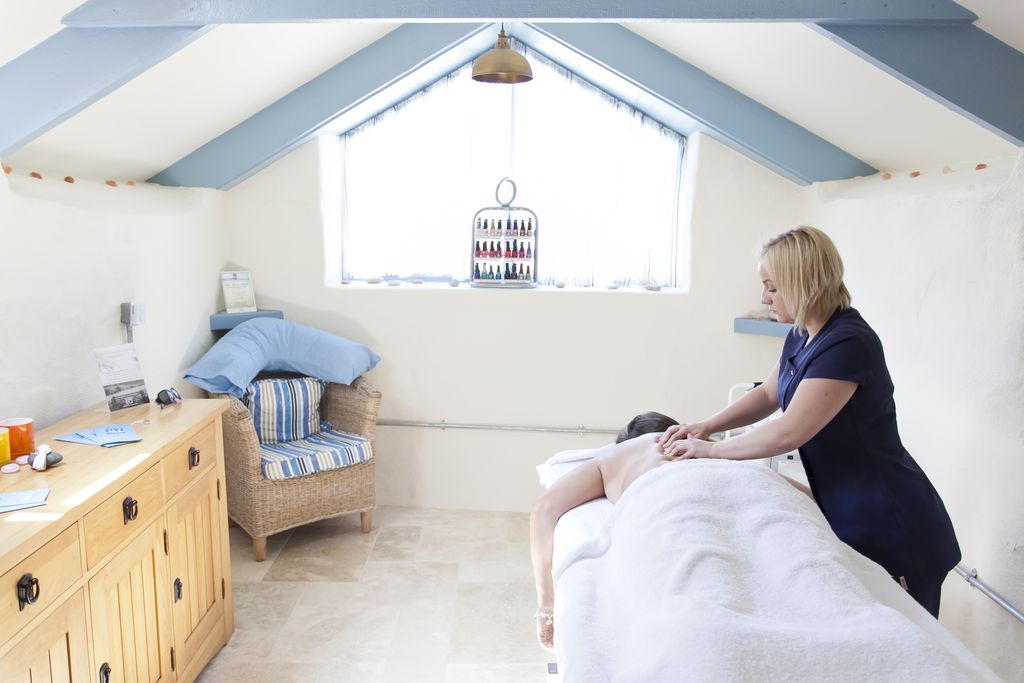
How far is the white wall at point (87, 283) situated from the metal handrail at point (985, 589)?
2819 millimetres

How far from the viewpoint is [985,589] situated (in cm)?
225

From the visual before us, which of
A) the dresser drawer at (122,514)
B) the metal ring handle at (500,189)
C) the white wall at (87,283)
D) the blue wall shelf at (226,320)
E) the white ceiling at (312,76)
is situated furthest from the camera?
the metal ring handle at (500,189)

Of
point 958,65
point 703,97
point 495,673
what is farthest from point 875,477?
point 703,97

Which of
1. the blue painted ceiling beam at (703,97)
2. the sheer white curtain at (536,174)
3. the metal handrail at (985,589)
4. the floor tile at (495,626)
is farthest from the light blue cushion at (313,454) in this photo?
the metal handrail at (985,589)

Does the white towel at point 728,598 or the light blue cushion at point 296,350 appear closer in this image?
the white towel at point 728,598

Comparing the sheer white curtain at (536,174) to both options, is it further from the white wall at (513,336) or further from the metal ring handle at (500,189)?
the white wall at (513,336)

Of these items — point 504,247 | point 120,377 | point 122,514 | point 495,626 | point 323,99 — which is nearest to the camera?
point 122,514

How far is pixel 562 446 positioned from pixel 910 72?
2.58 metres

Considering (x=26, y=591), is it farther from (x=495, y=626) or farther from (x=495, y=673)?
(x=495, y=626)

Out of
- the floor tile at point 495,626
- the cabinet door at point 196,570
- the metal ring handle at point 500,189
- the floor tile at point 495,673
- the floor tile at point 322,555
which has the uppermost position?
the metal ring handle at point 500,189

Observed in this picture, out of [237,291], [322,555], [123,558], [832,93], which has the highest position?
[832,93]

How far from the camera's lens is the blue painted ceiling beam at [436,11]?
7.08 feet

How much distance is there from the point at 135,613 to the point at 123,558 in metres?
0.19

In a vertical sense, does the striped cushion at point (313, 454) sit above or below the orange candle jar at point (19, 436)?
below
